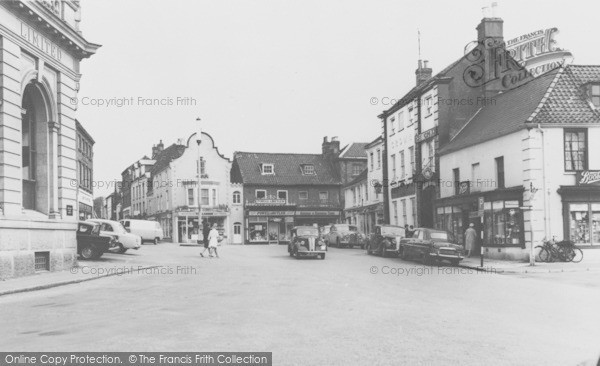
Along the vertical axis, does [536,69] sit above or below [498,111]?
above

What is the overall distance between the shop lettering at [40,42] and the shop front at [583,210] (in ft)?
65.9

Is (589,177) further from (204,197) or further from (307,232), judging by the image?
(204,197)

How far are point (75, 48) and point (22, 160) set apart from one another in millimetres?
4793

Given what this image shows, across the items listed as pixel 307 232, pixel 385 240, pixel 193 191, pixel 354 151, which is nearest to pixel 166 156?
pixel 193 191

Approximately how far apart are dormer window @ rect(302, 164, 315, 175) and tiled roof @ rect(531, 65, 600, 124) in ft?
136

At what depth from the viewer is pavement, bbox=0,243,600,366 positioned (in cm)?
776

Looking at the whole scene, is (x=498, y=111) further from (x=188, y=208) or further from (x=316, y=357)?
(x=188, y=208)

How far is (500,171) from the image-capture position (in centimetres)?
2827

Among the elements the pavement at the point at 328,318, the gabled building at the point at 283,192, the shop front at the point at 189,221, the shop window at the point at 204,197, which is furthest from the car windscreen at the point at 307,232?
the shop window at the point at 204,197

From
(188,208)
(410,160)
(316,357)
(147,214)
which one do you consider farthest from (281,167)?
(316,357)

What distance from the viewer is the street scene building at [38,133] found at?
59.9 ft

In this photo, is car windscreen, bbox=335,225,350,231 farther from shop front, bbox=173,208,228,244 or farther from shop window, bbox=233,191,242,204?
shop window, bbox=233,191,242,204

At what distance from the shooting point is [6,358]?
7.18 meters

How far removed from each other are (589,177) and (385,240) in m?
9.58
